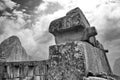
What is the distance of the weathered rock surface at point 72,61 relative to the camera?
186 centimetres

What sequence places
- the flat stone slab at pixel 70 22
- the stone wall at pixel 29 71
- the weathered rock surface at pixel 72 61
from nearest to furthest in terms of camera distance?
the weathered rock surface at pixel 72 61
the flat stone slab at pixel 70 22
the stone wall at pixel 29 71

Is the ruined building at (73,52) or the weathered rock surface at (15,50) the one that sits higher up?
the weathered rock surface at (15,50)

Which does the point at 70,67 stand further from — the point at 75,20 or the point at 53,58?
the point at 75,20

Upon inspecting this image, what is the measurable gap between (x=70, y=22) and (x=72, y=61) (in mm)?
593

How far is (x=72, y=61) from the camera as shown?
6.38 feet

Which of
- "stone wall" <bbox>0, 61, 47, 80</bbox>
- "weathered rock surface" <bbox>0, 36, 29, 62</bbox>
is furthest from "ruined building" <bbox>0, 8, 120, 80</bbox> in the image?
"weathered rock surface" <bbox>0, 36, 29, 62</bbox>

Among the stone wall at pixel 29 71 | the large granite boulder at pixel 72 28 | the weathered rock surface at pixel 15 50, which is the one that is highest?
the weathered rock surface at pixel 15 50

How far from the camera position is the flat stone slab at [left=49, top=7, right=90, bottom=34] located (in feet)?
6.93

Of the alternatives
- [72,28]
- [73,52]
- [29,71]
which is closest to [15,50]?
[29,71]

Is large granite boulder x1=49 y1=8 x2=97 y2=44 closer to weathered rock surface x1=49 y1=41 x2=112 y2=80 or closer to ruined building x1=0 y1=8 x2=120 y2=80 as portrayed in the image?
ruined building x1=0 y1=8 x2=120 y2=80

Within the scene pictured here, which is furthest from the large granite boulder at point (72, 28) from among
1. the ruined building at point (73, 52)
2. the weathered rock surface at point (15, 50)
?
the weathered rock surface at point (15, 50)

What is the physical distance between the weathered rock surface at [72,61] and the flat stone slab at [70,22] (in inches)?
10.2

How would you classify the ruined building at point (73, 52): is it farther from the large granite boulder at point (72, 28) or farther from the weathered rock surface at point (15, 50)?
the weathered rock surface at point (15, 50)

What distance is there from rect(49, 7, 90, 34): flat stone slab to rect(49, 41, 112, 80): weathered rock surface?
260 mm
